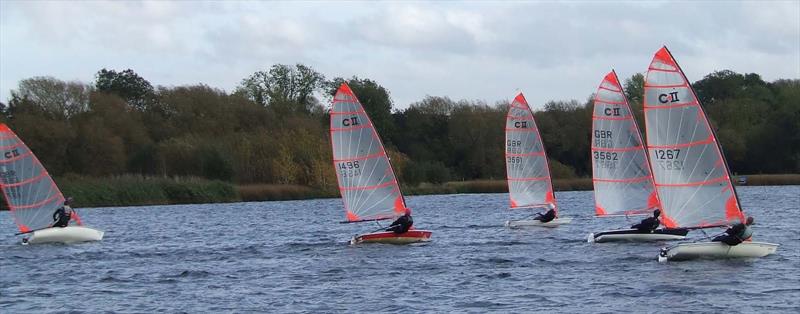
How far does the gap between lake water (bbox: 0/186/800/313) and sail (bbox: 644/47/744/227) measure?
1.68 m

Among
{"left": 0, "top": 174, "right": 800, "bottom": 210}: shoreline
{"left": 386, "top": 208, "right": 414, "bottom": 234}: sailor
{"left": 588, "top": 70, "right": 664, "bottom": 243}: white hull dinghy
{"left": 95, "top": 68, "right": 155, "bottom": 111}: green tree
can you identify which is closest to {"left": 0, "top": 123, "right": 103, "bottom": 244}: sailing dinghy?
{"left": 386, "top": 208, "right": 414, "bottom": 234}: sailor

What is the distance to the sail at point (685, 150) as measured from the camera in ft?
102

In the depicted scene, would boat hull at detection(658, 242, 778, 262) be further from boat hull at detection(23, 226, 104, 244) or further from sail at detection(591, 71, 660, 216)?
boat hull at detection(23, 226, 104, 244)

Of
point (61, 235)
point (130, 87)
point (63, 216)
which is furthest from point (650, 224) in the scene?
point (130, 87)

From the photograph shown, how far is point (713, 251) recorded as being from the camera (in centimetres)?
3042

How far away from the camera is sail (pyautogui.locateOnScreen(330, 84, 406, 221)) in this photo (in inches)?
1542

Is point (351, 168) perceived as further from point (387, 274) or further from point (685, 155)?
point (685, 155)

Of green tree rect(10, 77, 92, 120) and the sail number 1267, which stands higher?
green tree rect(10, 77, 92, 120)

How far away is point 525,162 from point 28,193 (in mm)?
19324

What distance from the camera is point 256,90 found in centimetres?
11981

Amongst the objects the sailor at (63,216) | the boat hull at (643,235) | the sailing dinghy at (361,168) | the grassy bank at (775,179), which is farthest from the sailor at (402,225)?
the grassy bank at (775,179)

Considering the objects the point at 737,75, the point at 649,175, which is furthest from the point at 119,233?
the point at 737,75

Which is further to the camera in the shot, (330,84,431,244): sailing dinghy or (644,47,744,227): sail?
(330,84,431,244): sailing dinghy

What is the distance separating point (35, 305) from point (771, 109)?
92609 mm
